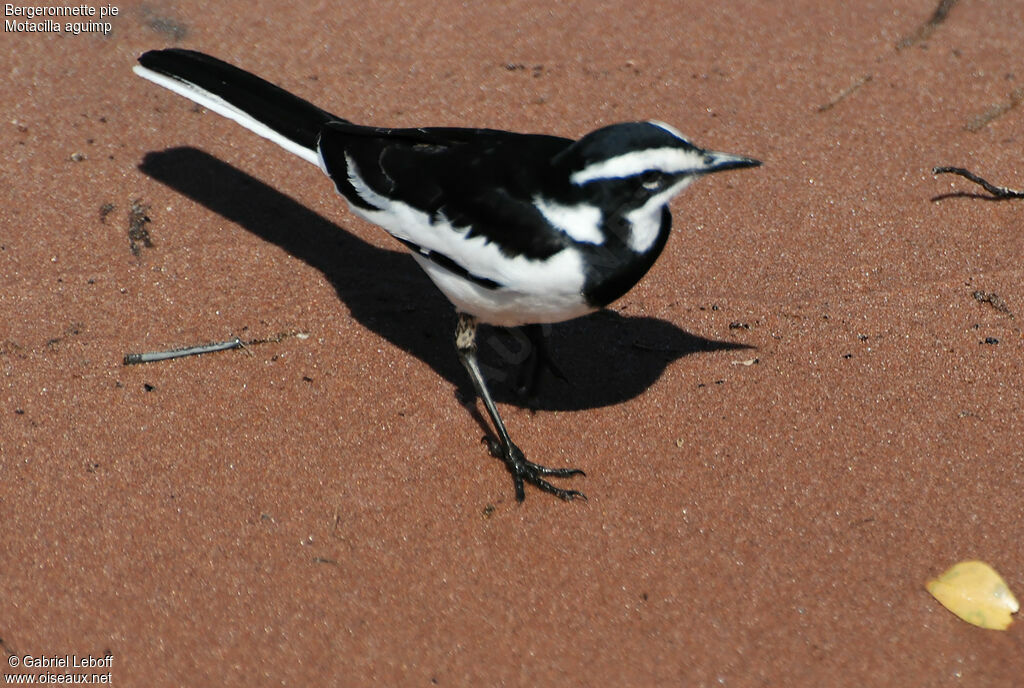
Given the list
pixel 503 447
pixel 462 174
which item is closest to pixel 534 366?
pixel 503 447

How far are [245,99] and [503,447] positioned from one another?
2113 mm

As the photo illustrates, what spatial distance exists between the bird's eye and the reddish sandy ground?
4.01 feet

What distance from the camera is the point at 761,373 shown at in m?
4.84

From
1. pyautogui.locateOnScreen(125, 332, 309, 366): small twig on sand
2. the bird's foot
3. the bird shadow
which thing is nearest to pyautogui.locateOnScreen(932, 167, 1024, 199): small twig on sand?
the bird shadow

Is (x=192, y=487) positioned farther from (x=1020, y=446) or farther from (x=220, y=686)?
(x=1020, y=446)

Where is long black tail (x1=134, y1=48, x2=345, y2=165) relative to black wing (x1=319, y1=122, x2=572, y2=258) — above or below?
below

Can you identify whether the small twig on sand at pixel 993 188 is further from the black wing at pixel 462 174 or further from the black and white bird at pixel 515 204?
the black wing at pixel 462 174

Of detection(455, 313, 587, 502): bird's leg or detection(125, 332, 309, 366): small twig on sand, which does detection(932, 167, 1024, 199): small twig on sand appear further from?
detection(125, 332, 309, 366): small twig on sand

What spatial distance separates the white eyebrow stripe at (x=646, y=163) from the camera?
375 cm

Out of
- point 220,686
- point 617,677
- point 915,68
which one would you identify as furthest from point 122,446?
point 915,68

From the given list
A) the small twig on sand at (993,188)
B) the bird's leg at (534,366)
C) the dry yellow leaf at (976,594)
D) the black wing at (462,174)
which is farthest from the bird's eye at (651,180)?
the small twig on sand at (993,188)

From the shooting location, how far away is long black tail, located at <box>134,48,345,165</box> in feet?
16.4

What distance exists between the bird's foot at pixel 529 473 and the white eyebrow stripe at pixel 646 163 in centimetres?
122

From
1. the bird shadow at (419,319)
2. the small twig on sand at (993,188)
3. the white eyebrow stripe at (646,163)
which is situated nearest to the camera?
the white eyebrow stripe at (646,163)
